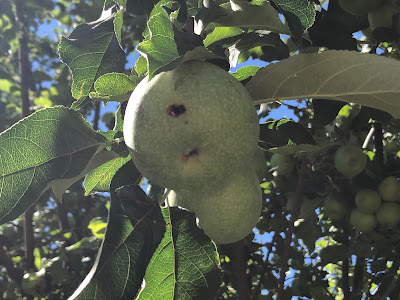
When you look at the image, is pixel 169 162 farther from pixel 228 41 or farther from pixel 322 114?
pixel 322 114

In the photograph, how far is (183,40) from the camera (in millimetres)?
862

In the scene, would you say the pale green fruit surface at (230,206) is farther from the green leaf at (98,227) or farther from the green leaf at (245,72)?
the green leaf at (98,227)

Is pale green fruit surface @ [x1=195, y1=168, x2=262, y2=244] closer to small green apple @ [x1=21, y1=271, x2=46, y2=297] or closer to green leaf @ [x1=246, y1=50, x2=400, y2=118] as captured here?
green leaf @ [x1=246, y1=50, x2=400, y2=118]

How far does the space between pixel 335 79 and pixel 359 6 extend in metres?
0.46

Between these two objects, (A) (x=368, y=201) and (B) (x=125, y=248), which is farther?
(A) (x=368, y=201)

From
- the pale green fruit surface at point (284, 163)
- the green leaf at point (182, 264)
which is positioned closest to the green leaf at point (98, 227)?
the pale green fruit surface at point (284, 163)

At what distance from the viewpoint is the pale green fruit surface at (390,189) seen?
1904 mm

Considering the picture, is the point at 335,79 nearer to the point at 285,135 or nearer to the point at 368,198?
the point at 285,135

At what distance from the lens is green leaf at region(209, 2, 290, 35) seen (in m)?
0.92

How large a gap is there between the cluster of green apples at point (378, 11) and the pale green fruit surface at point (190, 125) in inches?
23.3

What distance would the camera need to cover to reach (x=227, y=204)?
1043mm

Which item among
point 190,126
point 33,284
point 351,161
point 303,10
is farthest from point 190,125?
point 33,284

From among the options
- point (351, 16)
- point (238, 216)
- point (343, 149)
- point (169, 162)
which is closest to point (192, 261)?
point (238, 216)

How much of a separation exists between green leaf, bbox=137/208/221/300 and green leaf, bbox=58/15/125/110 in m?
0.41
